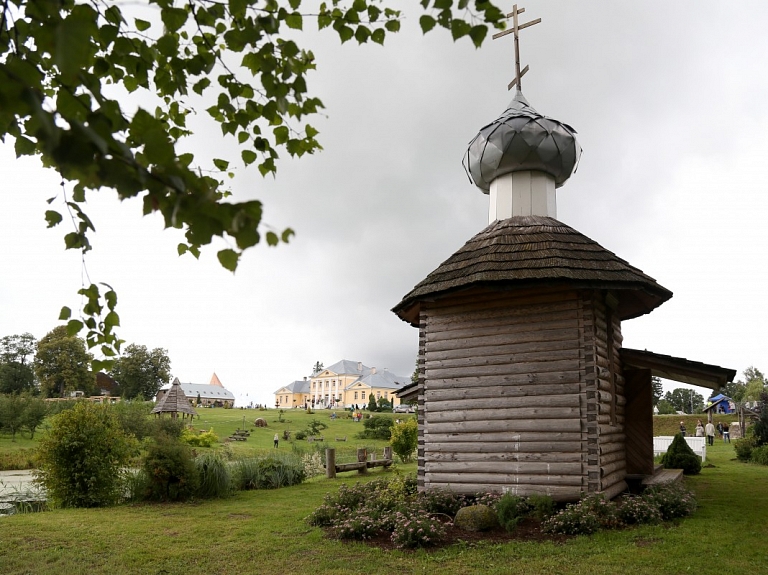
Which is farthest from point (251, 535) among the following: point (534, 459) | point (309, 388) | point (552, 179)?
point (309, 388)

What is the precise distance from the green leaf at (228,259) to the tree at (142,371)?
76.6 meters

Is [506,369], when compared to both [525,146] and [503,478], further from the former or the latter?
[525,146]

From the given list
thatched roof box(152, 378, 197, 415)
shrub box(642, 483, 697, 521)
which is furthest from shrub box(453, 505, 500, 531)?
thatched roof box(152, 378, 197, 415)

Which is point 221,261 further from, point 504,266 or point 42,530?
point 42,530

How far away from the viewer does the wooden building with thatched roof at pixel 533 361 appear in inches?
401

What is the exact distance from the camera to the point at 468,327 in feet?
37.6

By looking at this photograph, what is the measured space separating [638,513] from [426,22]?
9.04 m

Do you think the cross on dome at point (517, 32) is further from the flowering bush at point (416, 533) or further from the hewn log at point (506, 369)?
the flowering bush at point (416, 533)

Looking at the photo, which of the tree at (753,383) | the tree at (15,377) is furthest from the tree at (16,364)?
the tree at (753,383)

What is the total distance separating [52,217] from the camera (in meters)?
3.23

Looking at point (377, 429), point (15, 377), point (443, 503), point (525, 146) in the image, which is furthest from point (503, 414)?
point (15, 377)

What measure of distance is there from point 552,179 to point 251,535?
10085mm

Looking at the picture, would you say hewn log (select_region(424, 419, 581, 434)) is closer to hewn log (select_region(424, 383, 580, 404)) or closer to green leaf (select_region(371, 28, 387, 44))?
hewn log (select_region(424, 383, 580, 404))

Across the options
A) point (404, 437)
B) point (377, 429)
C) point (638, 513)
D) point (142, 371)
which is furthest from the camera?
point (142, 371)
